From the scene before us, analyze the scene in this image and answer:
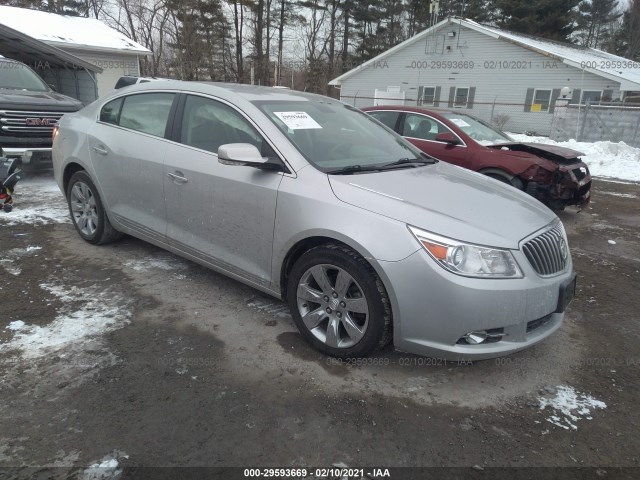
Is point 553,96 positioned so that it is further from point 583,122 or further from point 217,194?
point 217,194

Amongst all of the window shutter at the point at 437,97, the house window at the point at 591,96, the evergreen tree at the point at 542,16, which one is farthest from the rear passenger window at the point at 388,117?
the evergreen tree at the point at 542,16

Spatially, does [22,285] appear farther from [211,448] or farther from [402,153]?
[402,153]

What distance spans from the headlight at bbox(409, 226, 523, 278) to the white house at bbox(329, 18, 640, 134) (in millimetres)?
20231

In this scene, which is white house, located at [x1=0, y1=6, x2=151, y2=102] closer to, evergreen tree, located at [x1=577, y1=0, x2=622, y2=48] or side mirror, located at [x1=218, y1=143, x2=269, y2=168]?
side mirror, located at [x1=218, y1=143, x2=269, y2=168]

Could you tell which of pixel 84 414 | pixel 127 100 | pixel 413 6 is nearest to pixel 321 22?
pixel 413 6

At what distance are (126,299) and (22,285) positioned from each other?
93 cm

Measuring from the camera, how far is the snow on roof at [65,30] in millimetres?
15898

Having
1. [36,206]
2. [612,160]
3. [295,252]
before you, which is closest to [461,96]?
[612,160]

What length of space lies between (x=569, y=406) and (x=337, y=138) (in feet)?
7.74

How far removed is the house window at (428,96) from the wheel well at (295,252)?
24.9 metres

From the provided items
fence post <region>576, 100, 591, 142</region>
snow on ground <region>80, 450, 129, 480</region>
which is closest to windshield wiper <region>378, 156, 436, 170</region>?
snow on ground <region>80, 450, 129, 480</region>

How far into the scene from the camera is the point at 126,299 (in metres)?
3.70

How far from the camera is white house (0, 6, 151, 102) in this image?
14.4m

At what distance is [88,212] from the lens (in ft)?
15.6
